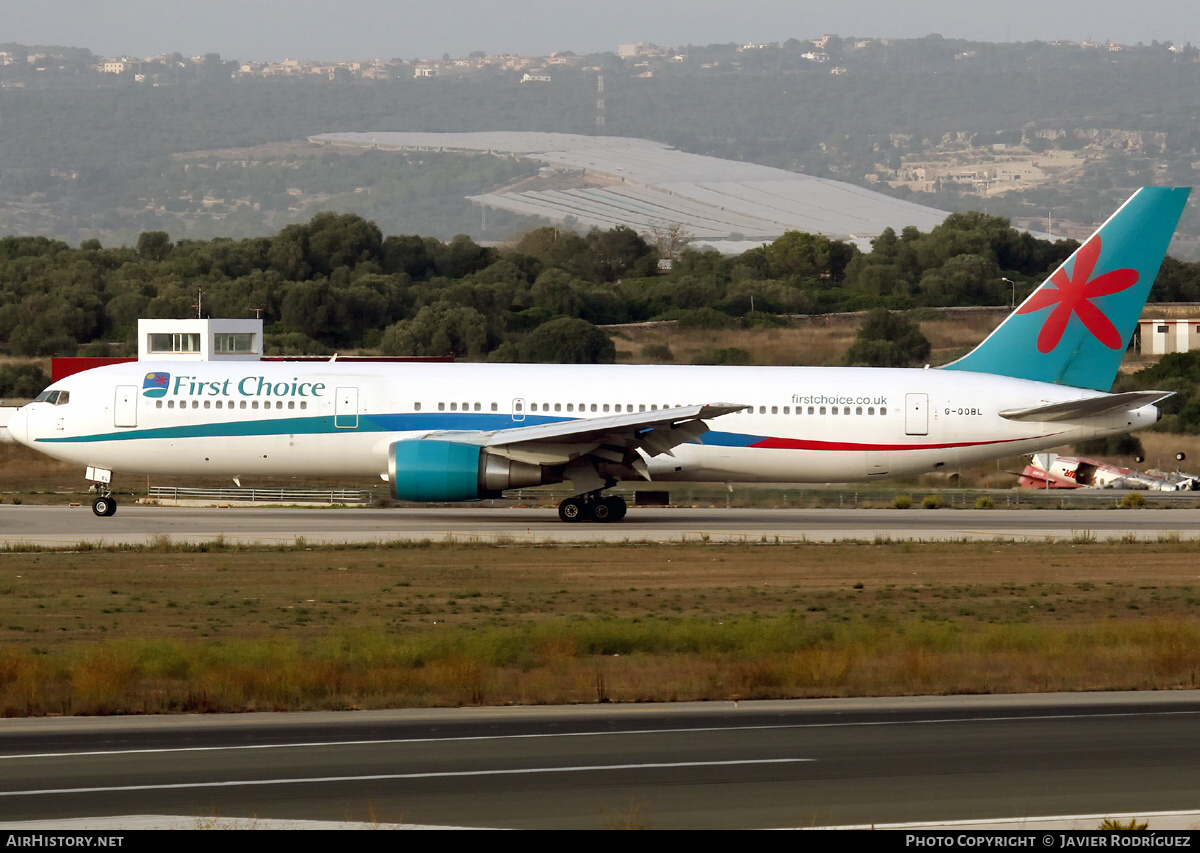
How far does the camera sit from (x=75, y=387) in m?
34.7

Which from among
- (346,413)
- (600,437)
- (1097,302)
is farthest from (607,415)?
(1097,302)

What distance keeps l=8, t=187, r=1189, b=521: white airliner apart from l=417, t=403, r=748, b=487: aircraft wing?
0.05m

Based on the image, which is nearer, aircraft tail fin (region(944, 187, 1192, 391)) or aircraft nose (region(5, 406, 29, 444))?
aircraft nose (region(5, 406, 29, 444))

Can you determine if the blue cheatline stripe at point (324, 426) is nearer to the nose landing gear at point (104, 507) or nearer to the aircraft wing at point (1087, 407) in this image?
the nose landing gear at point (104, 507)

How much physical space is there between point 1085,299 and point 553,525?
14038 millimetres

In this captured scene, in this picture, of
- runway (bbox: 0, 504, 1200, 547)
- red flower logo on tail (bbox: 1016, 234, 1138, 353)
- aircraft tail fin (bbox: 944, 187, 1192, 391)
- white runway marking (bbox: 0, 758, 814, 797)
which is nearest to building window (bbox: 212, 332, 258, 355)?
runway (bbox: 0, 504, 1200, 547)

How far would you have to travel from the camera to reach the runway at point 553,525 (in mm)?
31438

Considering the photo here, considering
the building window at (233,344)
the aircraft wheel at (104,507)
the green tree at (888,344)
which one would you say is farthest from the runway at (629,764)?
the green tree at (888,344)

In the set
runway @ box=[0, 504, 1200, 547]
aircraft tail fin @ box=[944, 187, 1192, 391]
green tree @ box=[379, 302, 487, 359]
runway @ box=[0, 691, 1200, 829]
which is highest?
green tree @ box=[379, 302, 487, 359]

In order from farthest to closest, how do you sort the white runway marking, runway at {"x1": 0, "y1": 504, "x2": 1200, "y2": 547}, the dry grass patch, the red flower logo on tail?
the red flower logo on tail, runway at {"x1": 0, "y1": 504, "x2": 1200, "y2": 547}, the dry grass patch, the white runway marking

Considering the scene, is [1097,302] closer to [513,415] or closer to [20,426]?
[513,415]

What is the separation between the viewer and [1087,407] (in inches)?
1347

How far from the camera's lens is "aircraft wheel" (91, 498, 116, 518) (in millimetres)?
34781

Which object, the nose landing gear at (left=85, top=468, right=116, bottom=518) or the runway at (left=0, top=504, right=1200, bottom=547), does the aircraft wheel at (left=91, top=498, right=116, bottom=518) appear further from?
the runway at (left=0, top=504, right=1200, bottom=547)
